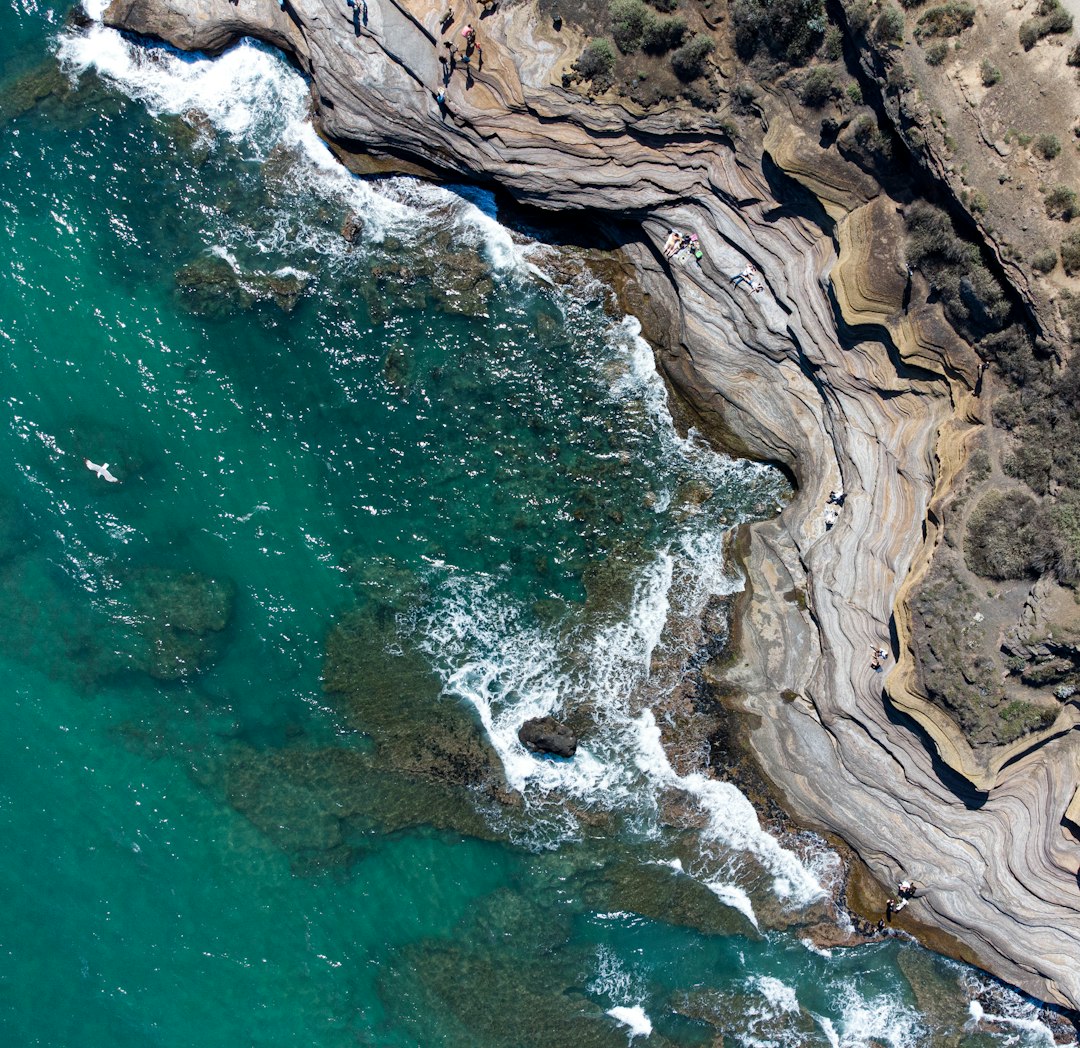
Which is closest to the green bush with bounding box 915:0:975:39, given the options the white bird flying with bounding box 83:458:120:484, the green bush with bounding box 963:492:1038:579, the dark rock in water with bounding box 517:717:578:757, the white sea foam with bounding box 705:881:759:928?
the green bush with bounding box 963:492:1038:579

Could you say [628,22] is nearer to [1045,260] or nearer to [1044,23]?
[1044,23]

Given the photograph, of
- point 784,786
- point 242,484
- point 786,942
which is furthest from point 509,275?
point 786,942

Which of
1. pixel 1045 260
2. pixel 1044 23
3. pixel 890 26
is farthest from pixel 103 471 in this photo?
pixel 1044 23

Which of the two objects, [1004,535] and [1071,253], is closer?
[1071,253]

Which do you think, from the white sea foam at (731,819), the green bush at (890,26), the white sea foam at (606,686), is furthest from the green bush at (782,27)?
the white sea foam at (731,819)

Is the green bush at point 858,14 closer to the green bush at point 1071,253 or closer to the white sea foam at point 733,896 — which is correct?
the green bush at point 1071,253

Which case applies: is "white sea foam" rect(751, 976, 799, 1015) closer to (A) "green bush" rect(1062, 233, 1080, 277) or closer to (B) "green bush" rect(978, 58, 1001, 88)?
(A) "green bush" rect(1062, 233, 1080, 277)

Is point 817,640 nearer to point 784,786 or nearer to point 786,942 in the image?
point 784,786
